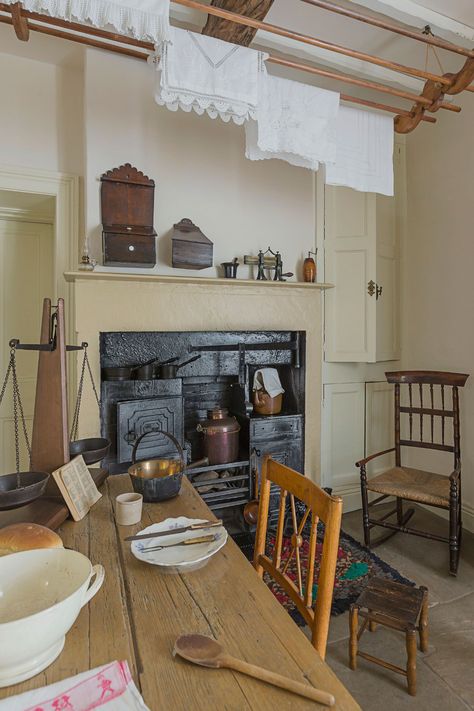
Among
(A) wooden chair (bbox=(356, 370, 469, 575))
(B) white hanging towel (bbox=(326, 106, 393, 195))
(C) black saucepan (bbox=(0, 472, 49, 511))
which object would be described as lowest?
(A) wooden chair (bbox=(356, 370, 469, 575))

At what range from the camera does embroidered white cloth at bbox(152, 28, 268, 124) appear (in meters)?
1.73

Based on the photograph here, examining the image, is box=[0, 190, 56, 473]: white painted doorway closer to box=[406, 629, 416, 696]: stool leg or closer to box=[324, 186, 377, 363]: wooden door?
box=[324, 186, 377, 363]: wooden door

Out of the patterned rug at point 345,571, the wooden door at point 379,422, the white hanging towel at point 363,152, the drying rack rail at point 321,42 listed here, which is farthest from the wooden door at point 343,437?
the drying rack rail at point 321,42

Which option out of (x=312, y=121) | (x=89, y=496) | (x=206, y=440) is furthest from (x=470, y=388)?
(x=89, y=496)

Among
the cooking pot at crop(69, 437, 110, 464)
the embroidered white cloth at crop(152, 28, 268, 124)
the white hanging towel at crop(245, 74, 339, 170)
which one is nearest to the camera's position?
the cooking pot at crop(69, 437, 110, 464)

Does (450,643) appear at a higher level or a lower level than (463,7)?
lower

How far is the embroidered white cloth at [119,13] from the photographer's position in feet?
4.78

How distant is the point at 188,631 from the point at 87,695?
0.67 ft

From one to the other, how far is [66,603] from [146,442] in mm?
1732

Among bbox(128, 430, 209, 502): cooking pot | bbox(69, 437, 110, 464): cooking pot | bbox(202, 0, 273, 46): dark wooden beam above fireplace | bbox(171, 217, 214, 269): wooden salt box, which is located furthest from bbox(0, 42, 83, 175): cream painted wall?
bbox(128, 430, 209, 502): cooking pot

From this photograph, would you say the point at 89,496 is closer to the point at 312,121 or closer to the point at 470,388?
the point at 312,121

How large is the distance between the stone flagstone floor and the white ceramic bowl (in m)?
1.36

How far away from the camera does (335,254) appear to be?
319 centimetres

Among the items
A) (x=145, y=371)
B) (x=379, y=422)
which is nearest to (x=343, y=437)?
(x=379, y=422)
